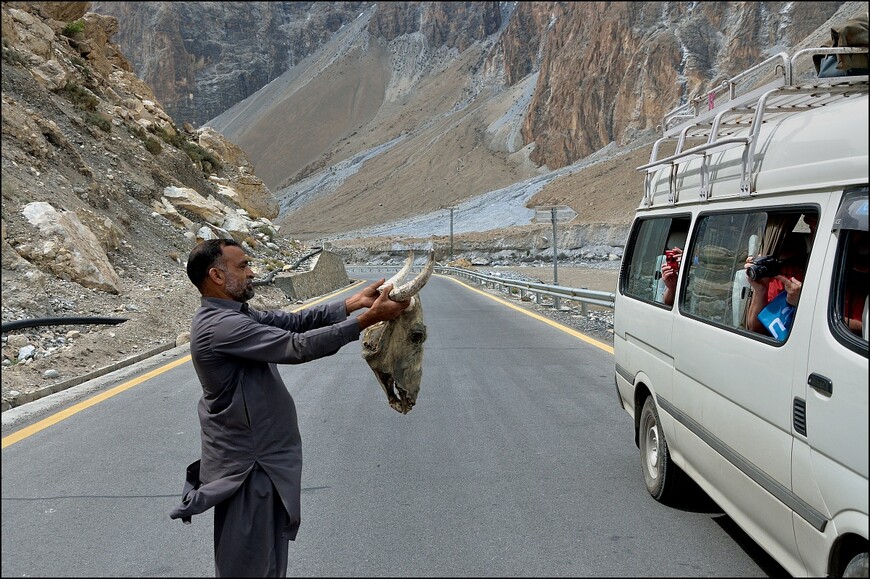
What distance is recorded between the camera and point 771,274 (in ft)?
11.8

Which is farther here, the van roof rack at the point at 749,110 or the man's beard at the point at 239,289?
the van roof rack at the point at 749,110

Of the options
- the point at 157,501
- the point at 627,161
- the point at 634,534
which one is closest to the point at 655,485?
the point at 634,534

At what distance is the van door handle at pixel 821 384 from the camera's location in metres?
2.54

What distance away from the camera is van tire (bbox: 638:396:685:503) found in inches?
181

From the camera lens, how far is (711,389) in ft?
12.4

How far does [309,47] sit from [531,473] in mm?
201612

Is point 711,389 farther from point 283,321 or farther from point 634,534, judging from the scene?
point 283,321

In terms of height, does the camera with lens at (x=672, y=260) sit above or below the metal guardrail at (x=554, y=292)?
above

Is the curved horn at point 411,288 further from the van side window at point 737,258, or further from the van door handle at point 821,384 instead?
the van side window at point 737,258

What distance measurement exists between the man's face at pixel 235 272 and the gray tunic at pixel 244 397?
71 millimetres

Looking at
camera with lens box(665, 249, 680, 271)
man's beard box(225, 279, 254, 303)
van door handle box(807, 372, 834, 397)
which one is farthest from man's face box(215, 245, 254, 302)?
camera with lens box(665, 249, 680, 271)

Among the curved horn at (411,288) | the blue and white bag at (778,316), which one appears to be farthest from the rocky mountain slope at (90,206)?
the blue and white bag at (778,316)

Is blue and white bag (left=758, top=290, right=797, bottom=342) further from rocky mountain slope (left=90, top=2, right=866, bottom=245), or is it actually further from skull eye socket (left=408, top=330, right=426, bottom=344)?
rocky mountain slope (left=90, top=2, right=866, bottom=245)

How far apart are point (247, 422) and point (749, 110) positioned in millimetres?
3404
